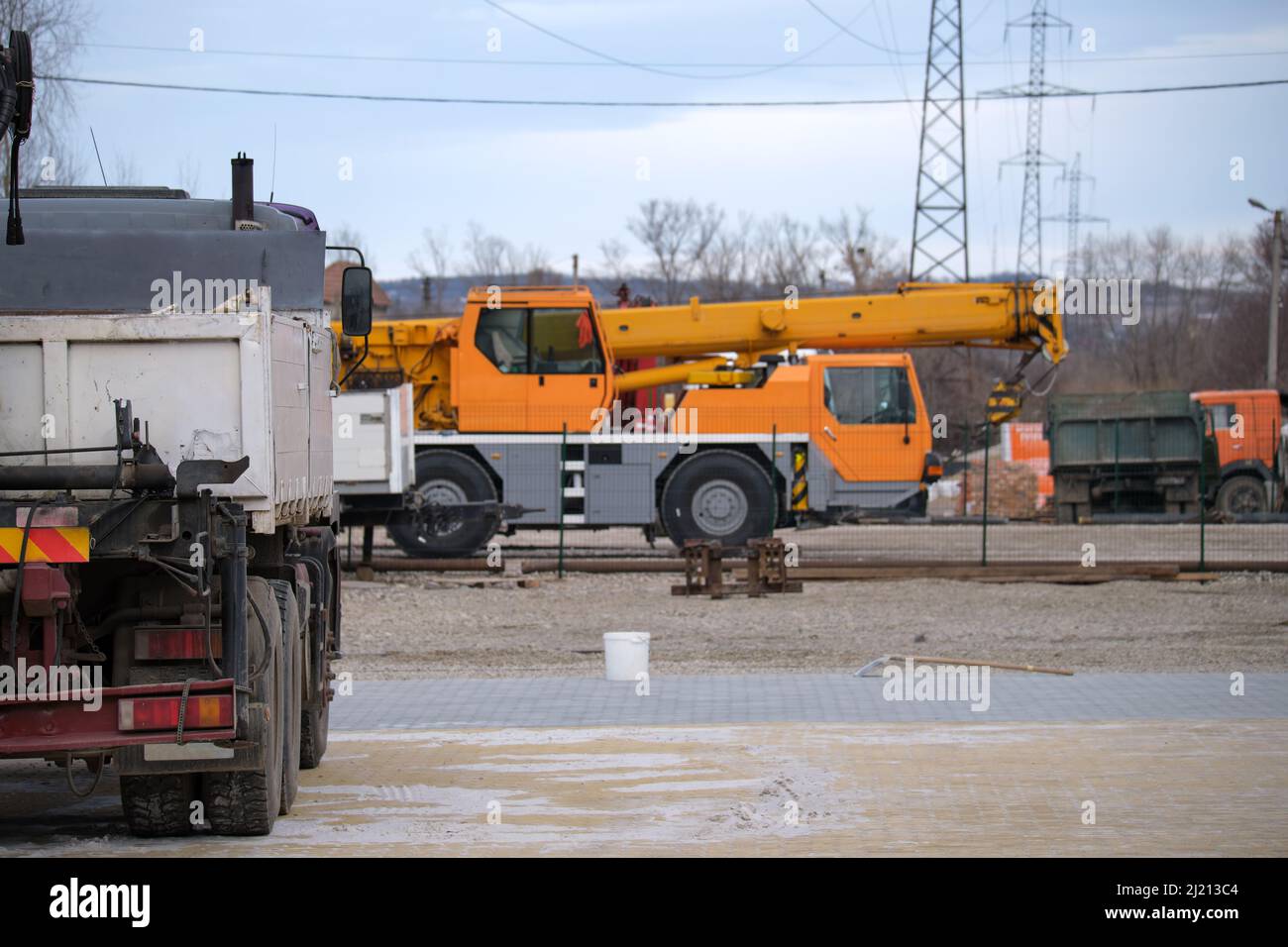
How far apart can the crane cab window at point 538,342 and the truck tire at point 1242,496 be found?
16894mm

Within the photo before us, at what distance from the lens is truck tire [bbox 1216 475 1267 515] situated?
3481cm

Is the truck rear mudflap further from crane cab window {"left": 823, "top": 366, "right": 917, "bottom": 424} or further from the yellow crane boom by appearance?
crane cab window {"left": 823, "top": 366, "right": 917, "bottom": 424}

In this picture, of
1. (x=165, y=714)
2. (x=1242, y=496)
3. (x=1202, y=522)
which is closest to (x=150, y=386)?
(x=165, y=714)

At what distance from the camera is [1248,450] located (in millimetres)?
35344

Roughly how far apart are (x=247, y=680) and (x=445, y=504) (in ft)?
52.0

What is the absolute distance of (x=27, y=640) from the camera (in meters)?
6.58

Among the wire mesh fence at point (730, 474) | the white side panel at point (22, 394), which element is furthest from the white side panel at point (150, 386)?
the wire mesh fence at point (730, 474)

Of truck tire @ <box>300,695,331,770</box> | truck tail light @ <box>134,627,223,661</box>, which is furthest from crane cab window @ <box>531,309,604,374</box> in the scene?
truck tail light @ <box>134,627,223,661</box>

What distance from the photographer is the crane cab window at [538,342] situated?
23719mm

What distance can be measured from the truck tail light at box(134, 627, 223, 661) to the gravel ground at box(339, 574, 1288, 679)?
7.20 m

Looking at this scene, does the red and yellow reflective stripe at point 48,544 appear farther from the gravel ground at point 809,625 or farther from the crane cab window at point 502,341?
the crane cab window at point 502,341
